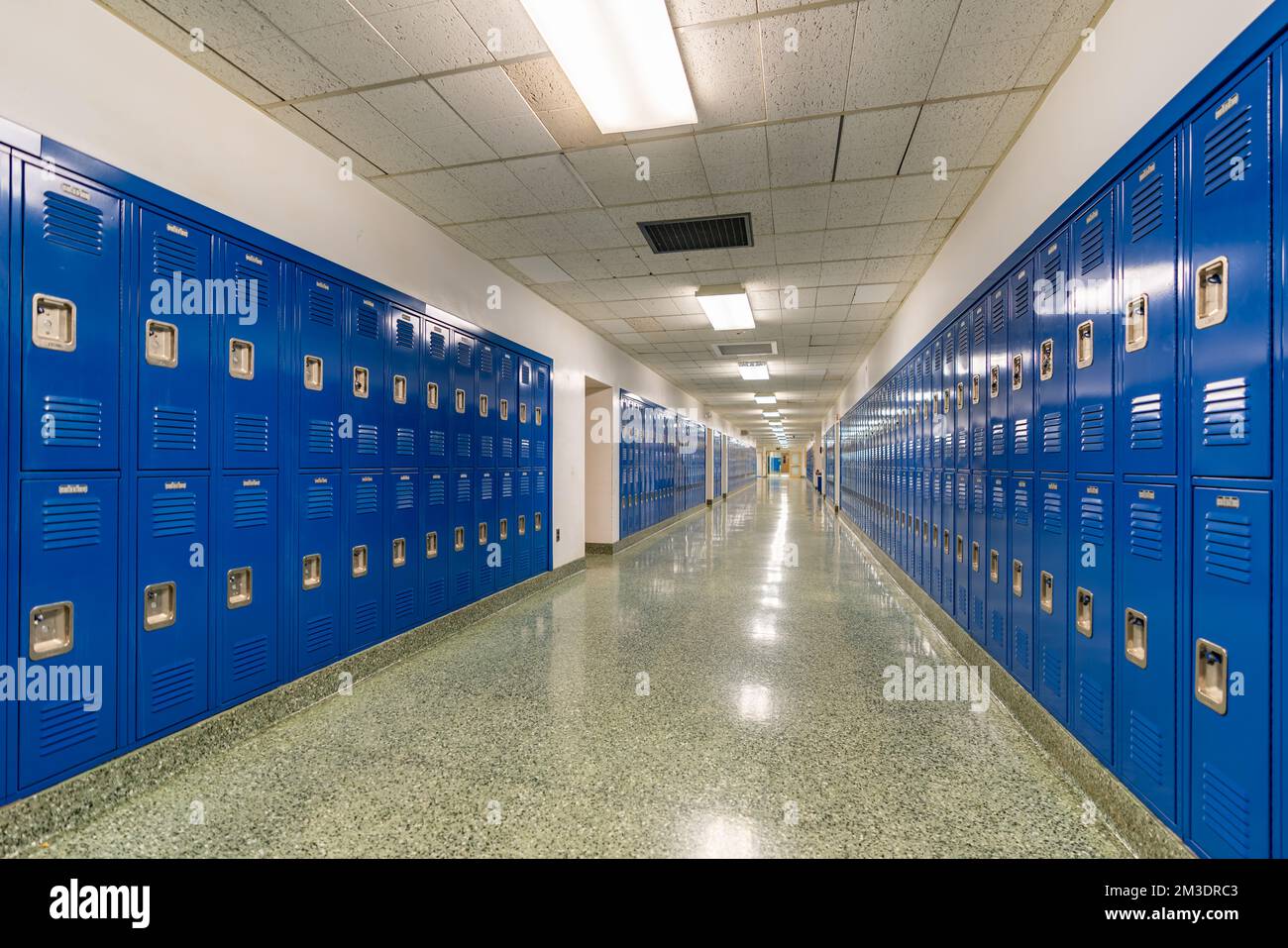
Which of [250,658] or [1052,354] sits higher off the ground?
[1052,354]

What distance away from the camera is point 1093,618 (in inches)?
82.9

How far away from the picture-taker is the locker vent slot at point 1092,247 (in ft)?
6.73

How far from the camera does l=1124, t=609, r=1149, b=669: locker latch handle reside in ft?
5.85

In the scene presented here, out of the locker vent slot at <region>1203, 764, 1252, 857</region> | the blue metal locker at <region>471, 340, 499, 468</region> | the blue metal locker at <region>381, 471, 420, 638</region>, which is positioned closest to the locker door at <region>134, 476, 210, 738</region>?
the blue metal locker at <region>381, 471, 420, 638</region>

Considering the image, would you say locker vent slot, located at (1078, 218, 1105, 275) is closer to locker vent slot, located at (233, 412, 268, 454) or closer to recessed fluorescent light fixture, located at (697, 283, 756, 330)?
recessed fluorescent light fixture, located at (697, 283, 756, 330)

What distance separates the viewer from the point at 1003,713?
280 centimetres

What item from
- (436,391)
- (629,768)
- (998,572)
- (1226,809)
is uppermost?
(436,391)

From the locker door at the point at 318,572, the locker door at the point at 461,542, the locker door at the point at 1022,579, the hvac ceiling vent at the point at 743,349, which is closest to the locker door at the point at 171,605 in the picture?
the locker door at the point at 318,572

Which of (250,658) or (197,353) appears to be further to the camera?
(250,658)

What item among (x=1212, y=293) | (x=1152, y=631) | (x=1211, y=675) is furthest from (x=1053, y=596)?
(x=1212, y=293)

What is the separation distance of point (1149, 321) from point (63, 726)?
12.6ft

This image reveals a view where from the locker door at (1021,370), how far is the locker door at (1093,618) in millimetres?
552

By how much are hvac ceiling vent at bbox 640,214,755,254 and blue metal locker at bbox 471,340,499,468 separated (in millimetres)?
1595

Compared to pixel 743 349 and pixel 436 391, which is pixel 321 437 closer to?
pixel 436 391
